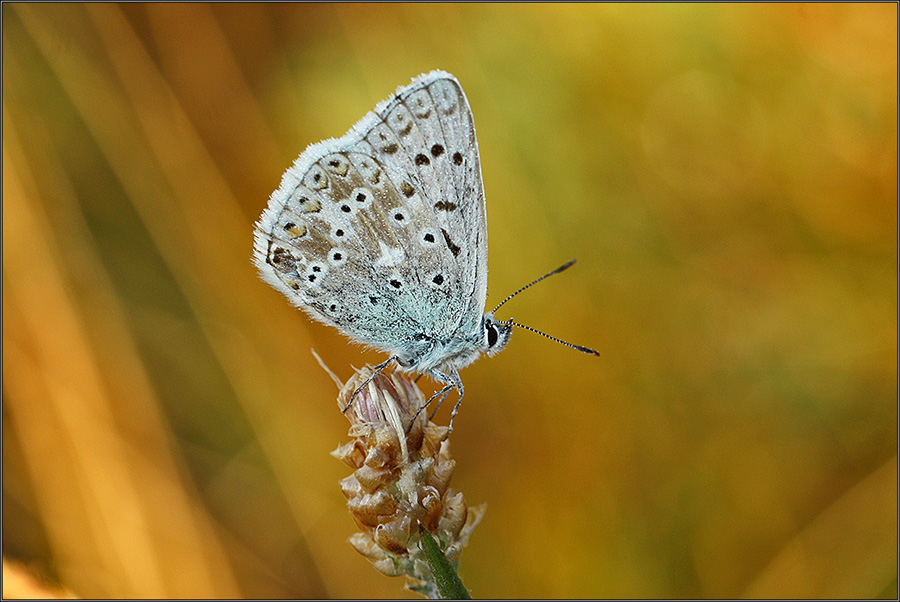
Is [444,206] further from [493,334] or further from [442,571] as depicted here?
[442,571]

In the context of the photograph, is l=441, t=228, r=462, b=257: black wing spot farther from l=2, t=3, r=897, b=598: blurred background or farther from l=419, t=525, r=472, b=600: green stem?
l=2, t=3, r=897, b=598: blurred background

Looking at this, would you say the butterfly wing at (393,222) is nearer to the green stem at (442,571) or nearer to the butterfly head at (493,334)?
the butterfly head at (493,334)

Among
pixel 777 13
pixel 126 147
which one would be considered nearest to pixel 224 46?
pixel 126 147

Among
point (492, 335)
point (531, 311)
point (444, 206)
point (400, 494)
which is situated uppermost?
point (444, 206)

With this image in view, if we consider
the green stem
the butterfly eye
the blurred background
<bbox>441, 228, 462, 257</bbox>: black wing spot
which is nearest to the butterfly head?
the butterfly eye

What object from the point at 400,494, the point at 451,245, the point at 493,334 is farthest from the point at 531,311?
the point at 400,494

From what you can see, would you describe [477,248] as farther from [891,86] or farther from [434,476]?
[891,86]
